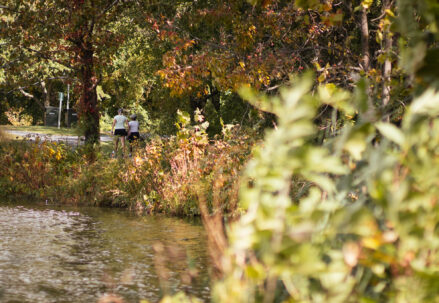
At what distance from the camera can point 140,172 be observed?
15930mm

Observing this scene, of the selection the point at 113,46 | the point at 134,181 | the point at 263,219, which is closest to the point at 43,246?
the point at 134,181

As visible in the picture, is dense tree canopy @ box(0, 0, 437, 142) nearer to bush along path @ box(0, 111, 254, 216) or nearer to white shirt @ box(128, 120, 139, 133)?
bush along path @ box(0, 111, 254, 216)

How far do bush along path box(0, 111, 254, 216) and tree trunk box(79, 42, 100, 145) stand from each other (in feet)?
5.01

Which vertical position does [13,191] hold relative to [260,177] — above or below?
below

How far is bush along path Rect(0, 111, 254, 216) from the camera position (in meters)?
14.7

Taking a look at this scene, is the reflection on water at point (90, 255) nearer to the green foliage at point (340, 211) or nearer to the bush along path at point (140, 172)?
the bush along path at point (140, 172)

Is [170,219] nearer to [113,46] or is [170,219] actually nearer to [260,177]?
[113,46]

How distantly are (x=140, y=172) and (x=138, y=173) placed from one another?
0.05 meters

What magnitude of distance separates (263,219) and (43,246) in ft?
27.4

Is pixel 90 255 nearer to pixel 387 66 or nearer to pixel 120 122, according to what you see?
pixel 387 66

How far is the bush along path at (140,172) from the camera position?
1474 centimetres

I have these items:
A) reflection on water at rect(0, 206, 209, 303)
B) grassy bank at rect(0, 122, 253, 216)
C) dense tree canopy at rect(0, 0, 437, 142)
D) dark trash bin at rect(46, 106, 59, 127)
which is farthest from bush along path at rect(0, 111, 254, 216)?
dark trash bin at rect(46, 106, 59, 127)

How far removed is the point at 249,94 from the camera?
3172 millimetres

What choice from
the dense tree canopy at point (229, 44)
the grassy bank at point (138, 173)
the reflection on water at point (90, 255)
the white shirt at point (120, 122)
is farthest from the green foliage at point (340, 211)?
the white shirt at point (120, 122)
